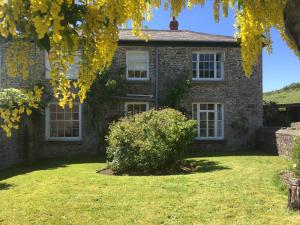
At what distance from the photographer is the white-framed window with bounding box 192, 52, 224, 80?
71.0ft

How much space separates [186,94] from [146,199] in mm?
12586

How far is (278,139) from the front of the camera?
59.6 feet

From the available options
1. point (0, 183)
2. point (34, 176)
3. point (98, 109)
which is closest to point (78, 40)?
point (0, 183)

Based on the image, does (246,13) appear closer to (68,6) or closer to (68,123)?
(68,6)

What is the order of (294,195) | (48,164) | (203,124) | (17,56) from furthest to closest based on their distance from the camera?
(203,124) < (48,164) < (294,195) < (17,56)

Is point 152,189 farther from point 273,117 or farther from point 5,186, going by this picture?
point 273,117

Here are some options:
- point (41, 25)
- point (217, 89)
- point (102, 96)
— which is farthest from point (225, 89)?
point (41, 25)

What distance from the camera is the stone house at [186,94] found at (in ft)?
67.5

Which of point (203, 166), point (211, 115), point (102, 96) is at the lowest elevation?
point (203, 166)

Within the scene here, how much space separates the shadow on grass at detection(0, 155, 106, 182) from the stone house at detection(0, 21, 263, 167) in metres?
1.23

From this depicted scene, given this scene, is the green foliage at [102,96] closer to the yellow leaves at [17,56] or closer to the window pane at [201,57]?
the window pane at [201,57]

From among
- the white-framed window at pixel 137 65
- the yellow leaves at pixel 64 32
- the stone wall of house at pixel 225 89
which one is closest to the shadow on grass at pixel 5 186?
the yellow leaves at pixel 64 32

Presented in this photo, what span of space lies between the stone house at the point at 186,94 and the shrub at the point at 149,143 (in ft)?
20.7

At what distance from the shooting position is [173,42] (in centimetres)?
2120
